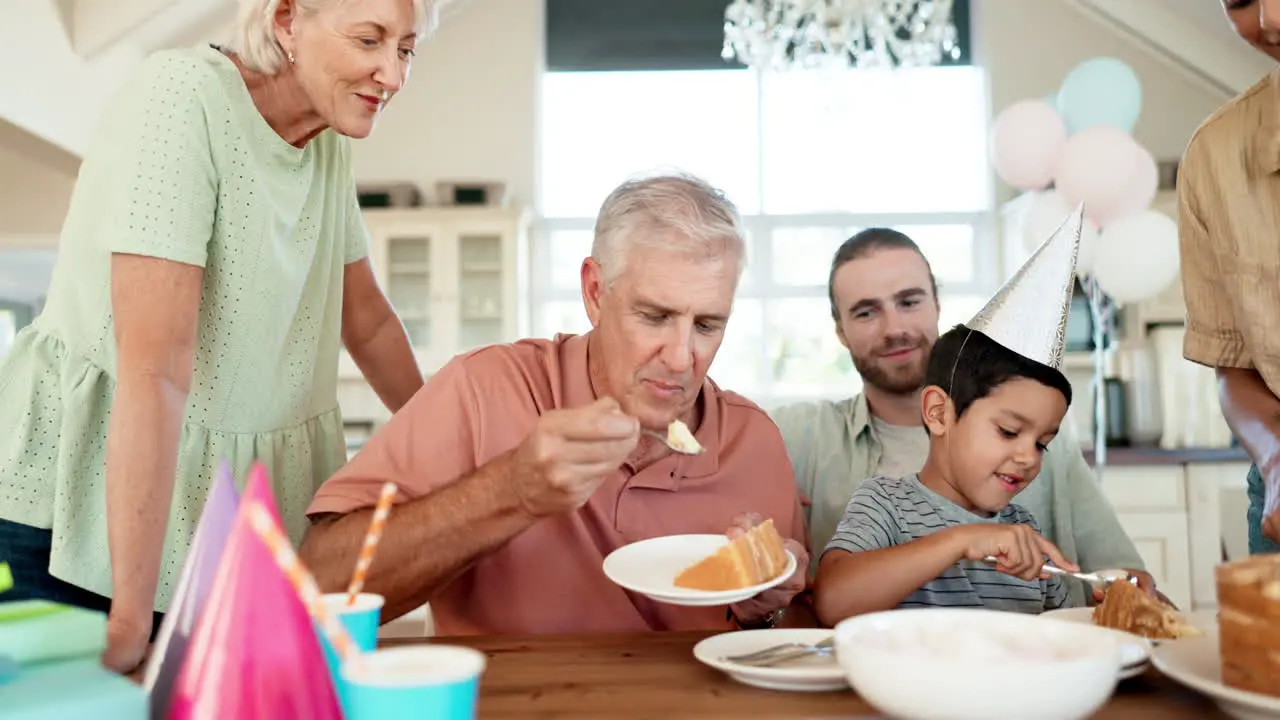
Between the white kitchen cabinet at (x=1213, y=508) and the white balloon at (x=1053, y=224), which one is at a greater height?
the white balloon at (x=1053, y=224)

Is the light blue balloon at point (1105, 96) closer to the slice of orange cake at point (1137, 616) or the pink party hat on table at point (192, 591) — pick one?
the slice of orange cake at point (1137, 616)

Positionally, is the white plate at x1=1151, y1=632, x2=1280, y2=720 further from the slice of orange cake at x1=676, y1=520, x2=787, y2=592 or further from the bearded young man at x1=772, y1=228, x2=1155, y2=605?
the bearded young man at x1=772, y1=228, x2=1155, y2=605

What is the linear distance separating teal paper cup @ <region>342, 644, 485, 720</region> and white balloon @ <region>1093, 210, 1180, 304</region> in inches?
150

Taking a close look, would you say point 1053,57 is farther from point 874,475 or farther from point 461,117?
point 874,475

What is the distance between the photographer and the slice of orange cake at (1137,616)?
118cm

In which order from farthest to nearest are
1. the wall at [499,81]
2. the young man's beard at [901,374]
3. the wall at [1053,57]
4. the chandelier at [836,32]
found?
the wall at [499,81], the wall at [1053,57], the chandelier at [836,32], the young man's beard at [901,374]

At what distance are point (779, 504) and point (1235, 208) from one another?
35.5 inches

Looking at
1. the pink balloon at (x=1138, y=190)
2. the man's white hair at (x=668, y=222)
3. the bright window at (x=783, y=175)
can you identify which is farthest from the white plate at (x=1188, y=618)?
the bright window at (x=783, y=175)

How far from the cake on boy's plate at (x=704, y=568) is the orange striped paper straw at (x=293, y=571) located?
54 centimetres

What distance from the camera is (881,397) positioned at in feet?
7.70

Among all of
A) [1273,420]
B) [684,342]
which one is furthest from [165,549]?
[1273,420]

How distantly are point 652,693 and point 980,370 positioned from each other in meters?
0.92

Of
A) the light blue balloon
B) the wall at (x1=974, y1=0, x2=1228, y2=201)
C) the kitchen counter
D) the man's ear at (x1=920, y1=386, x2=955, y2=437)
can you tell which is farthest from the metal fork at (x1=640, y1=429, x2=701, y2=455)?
the wall at (x1=974, y1=0, x2=1228, y2=201)

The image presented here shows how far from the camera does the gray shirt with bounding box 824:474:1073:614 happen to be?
162 centimetres
